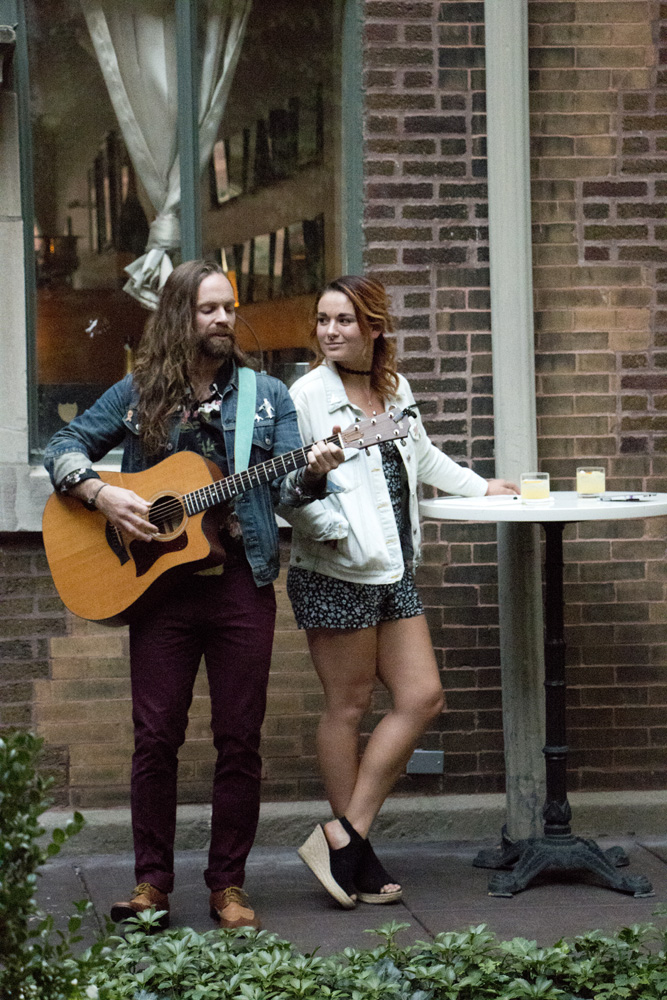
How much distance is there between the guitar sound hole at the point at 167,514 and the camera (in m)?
3.99

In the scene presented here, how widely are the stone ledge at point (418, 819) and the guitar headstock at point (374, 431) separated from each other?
6.38 feet

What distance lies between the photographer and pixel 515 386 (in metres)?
5.04

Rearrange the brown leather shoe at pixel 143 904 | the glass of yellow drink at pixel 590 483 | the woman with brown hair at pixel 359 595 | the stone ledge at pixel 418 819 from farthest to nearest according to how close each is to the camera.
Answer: the stone ledge at pixel 418 819 → the glass of yellow drink at pixel 590 483 → the woman with brown hair at pixel 359 595 → the brown leather shoe at pixel 143 904

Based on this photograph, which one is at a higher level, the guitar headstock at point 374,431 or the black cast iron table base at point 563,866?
the guitar headstock at point 374,431

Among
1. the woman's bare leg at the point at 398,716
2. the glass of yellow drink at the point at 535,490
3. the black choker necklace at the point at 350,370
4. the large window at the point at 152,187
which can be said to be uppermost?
the large window at the point at 152,187

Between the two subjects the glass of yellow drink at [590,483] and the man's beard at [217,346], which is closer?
the man's beard at [217,346]

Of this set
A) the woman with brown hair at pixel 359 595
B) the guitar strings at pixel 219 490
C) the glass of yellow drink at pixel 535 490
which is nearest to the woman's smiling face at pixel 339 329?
the woman with brown hair at pixel 359 595

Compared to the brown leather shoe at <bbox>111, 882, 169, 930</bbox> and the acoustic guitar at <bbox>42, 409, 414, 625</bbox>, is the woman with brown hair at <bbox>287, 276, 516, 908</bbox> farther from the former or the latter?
the brown leather shoe at <bbox>111, 882, 169, 930</bbox>

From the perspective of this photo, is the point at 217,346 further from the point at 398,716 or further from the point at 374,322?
the point at 398,716

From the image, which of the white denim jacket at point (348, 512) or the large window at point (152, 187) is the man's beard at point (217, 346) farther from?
the large window at point (152, 187)

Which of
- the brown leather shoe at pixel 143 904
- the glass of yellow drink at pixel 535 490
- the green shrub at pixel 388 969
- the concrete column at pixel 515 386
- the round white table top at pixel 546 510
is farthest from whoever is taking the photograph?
the concrete column at pixel 515 386

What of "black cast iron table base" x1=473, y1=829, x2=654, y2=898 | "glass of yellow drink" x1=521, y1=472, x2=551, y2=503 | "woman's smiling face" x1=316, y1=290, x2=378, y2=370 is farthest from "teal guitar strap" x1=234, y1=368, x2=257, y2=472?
"black cast iron table base" x1=473, y1=829, x2=654, y2=898

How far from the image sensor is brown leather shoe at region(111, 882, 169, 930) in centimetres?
404

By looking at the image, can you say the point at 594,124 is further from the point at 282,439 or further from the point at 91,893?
the point at 91,893
